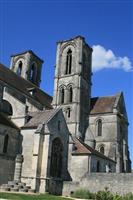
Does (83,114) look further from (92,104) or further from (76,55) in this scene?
(76,55)

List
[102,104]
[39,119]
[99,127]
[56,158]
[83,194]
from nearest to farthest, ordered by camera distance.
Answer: [83,194] < [56,158] < [39,119] < [99,127] < [102,104]

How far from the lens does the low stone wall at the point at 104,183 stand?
90.7 ft

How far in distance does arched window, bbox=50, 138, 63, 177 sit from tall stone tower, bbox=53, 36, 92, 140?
1096 centimetres

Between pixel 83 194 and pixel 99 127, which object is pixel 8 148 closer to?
pixel 83 194

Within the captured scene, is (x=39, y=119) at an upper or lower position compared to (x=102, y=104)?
lower

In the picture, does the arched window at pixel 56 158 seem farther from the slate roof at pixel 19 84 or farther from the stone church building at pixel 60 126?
the slate roof at pixel 19 84

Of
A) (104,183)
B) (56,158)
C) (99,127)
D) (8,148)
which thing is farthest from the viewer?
(99,127)

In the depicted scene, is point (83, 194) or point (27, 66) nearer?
point (83, 194)

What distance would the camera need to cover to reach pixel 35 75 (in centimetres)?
5538

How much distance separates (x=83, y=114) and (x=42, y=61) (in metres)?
16.1

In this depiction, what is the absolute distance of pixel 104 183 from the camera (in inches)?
1137

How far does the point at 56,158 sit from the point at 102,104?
18.3 meters

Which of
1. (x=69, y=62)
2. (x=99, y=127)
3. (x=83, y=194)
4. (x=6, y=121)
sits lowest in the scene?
(x=83, y=194)

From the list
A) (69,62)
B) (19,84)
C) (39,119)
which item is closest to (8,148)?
(39,119)
